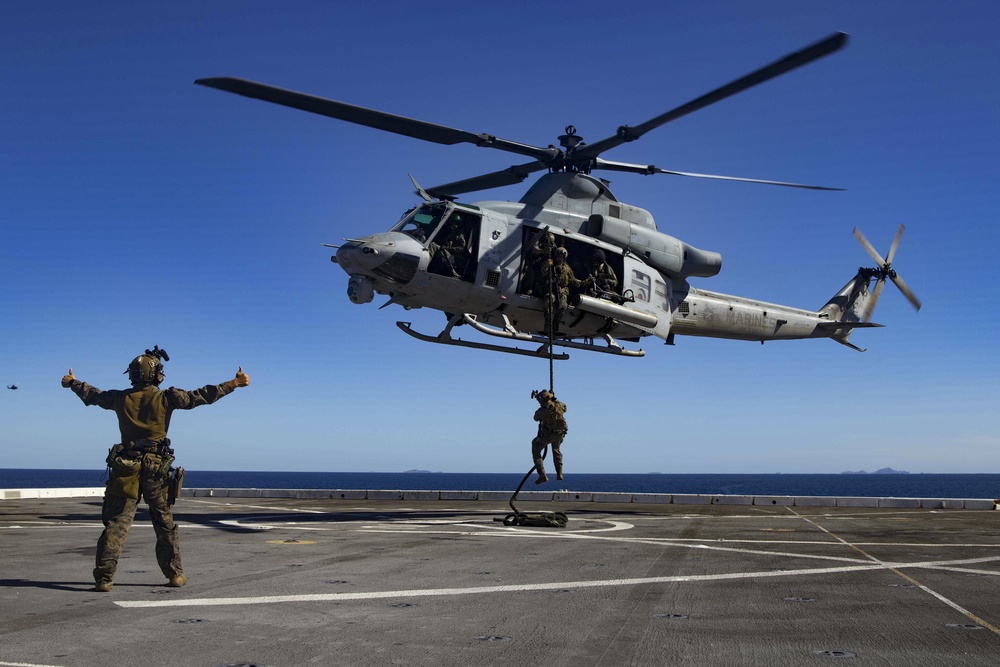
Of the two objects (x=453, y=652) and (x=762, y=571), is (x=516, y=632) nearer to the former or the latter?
(x=453, y=652)

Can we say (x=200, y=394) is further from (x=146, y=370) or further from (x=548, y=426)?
(x=548, y=426)

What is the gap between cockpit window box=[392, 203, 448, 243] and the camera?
746 inches

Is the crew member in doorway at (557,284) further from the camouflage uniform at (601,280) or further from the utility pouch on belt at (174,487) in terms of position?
the utility pouch on belt at (174,487)

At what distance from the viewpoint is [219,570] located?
9594 mm

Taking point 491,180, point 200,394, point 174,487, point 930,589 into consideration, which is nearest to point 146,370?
point 200,394

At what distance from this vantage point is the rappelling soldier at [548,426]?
54.4 ft

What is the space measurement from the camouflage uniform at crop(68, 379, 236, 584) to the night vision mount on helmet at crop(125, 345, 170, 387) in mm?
71

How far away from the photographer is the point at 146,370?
8.83m

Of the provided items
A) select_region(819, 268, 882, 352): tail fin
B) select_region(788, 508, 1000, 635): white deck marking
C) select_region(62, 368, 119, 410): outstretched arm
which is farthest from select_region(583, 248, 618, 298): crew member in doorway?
select_region(62, 368, 119, 410): outstretched arm

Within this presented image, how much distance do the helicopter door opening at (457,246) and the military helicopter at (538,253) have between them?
0.08 feet

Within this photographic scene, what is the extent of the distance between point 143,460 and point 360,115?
10991mm

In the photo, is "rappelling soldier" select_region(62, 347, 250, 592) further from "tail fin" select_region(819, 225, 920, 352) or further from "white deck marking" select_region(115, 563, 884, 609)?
"tail fin" select_region(819, 225, 920, 352)

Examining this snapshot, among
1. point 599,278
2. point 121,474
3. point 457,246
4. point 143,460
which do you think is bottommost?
point 121,474

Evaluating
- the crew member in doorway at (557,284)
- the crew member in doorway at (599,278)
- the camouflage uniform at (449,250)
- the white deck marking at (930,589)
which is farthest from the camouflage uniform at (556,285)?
the white deck marking at (930,589)
